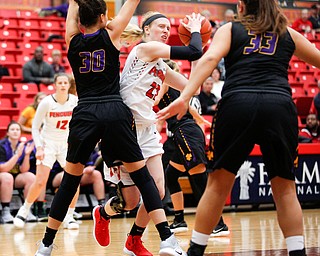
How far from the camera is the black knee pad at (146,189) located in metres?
4.91

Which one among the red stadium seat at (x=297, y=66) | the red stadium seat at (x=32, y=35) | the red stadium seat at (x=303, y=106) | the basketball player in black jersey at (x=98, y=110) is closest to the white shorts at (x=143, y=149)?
the basketball player in black jersey at (x=98, y=110)

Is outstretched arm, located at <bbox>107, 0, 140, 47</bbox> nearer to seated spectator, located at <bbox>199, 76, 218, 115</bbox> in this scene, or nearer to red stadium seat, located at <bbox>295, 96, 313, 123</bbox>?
seated spectator, located at <bbox>199, 76, 218, 115</bbox>

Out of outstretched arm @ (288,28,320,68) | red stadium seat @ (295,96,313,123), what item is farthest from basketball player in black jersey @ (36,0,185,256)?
red stadium seat @ (295,96,313,123)

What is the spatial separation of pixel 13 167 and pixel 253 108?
6072 millimetres

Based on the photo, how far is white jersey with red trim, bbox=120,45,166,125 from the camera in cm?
511

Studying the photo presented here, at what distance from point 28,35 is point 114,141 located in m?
10.9

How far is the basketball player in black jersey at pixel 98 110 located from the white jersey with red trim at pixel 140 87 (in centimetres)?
20

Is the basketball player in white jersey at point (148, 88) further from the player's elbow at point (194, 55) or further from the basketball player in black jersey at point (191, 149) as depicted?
the basketball player in black jersey at point (191, 149)

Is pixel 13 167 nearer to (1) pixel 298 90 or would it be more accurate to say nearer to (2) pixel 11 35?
(2) pixel 11 35

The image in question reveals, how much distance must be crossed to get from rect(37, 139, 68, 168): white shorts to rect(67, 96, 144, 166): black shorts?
12.2ft

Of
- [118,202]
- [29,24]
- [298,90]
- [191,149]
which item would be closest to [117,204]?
[118,202]

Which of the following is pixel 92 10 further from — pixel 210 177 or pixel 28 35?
pixel 28 35

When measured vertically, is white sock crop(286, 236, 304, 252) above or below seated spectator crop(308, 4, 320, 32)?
above

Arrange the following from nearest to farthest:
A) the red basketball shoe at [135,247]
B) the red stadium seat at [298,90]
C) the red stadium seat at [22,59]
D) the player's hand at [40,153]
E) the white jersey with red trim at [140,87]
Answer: the white jersey with red trim at [140,87], the red basketball shoe at [135,247], the player's hand at [40,153], the red stadium seat at [22,59], the red stadium seat at [298,90]
